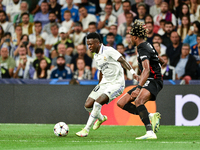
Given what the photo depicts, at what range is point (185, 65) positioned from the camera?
1128 cm

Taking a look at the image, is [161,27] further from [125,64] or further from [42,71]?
[125,64]

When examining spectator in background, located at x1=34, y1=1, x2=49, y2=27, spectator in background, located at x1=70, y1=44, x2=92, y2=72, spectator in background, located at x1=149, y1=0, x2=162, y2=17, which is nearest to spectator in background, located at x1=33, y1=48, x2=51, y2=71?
spectator in background, located at x1=70, y1=44, x2=92, y2=72

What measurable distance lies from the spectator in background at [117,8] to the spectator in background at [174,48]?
230 centimetres

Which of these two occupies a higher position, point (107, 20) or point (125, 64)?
point (107, 20)

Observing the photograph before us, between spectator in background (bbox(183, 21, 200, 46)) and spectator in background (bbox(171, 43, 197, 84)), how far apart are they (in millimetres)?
502

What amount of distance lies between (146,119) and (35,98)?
5588 mm

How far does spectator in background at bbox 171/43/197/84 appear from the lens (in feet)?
36.7

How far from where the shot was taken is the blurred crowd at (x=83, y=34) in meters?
11.6

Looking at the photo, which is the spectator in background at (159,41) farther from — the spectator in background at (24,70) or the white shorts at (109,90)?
the white shorts at (109,90)

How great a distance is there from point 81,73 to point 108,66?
4247 millimetres

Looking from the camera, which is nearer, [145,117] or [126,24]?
[145,117]

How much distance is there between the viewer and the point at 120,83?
7457mm

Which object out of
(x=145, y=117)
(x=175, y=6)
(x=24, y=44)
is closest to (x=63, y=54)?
(x=24, y=44)

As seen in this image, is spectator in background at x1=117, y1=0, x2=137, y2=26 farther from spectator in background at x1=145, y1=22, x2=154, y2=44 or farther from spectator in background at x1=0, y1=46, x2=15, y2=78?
spectator in background at x1=0, y1=46, x2=15, y2=78
